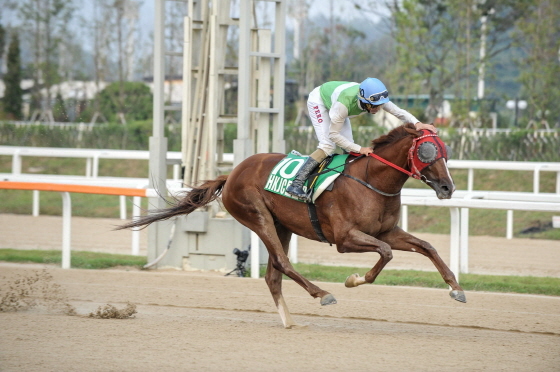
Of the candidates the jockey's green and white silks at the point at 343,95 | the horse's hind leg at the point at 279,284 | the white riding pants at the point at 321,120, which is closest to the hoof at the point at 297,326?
the horse's hind leg at the point at 279,284

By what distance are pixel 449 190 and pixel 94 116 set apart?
19428 millimetres

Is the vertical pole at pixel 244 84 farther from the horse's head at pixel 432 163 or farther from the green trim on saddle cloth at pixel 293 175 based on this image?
the horse's head at pixel 432 163

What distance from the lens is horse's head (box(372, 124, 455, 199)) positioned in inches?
196

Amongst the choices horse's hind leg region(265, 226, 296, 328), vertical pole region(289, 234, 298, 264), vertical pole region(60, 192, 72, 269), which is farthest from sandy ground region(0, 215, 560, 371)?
vertical pole region(289, 234, 298, 264)

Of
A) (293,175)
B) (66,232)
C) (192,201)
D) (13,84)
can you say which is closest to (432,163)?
(293,175)

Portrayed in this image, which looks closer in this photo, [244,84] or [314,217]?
[314,217]

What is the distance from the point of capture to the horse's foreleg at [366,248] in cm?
514

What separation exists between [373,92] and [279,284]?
5.32 ft

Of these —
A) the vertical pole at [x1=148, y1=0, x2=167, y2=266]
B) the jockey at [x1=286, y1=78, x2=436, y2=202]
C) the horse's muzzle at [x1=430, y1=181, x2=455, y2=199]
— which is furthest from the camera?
the vertical pole at [x1=148, y1=0, x2=167, y2=266]

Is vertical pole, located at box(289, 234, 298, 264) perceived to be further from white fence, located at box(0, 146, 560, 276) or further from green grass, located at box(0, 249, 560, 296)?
green grass, located at box(0, 249, 560, 296)

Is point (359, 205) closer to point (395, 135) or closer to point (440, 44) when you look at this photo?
point (395, 135)

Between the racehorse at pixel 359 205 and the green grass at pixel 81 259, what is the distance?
2972 mm

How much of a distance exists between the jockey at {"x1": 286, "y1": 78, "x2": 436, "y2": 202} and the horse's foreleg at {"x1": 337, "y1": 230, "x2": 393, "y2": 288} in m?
0.49

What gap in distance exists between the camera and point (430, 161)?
5.01 m
